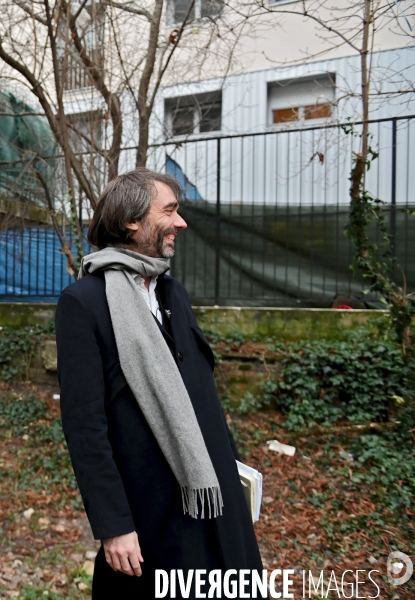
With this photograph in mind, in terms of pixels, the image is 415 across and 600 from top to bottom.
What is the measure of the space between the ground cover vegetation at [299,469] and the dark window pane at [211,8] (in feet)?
11.1

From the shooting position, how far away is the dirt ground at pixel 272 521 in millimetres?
3092

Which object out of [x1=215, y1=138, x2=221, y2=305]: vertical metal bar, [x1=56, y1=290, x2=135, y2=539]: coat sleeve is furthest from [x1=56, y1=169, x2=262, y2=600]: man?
[x1=215, y1=138, x2=221, y2=305]: vertical metal bar

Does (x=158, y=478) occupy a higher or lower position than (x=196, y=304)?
lower

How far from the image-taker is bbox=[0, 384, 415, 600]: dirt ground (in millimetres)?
3092

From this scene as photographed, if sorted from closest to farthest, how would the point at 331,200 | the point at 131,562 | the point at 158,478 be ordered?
1. the point at 131,562
2. the point at 158,478
3. the point at 331,200

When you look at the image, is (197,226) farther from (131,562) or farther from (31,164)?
(131,562)

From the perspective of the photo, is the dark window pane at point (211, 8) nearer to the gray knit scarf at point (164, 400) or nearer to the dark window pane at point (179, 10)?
the dark window pane at point (179, 10)

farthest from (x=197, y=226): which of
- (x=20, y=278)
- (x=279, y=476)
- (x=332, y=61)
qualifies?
(x=332, y=61)

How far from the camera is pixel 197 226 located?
6539 millimetres

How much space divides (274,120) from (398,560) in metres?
7.82

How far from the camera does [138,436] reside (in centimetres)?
169

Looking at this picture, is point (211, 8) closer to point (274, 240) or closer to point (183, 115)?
point (183, 115)

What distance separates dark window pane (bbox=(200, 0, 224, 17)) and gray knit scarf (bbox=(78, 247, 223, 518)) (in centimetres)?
426

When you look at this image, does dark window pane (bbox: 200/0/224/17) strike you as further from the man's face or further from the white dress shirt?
the white dress shirt
